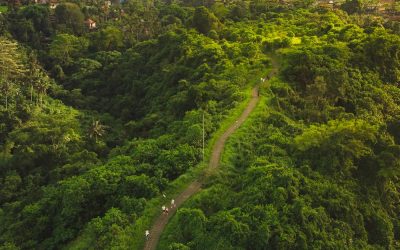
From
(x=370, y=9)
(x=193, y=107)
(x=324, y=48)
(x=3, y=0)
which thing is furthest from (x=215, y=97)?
(x=3, y=0)

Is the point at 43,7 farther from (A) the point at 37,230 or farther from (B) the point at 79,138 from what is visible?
(A) the point at 37,230

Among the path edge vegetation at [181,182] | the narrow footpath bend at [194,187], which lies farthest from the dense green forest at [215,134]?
the narrow footpath bend at [194,187]

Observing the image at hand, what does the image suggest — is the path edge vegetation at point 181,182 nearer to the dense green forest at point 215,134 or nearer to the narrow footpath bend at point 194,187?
the dense green forest at point 215,134

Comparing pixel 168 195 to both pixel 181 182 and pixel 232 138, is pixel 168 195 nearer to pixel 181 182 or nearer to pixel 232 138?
pixel 181 182

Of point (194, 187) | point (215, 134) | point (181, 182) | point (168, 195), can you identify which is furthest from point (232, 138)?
point (168, 195)

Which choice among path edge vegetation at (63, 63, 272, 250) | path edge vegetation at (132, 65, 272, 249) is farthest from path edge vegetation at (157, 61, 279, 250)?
path edge vegetation at (63, 63, 272, 250)

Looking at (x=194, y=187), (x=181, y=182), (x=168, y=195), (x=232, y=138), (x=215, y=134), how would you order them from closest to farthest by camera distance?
(x=168, y=195) → (x=194, y=187) → (x=181, y=182) → (x=232, y=138) → (x=215, y=134)
